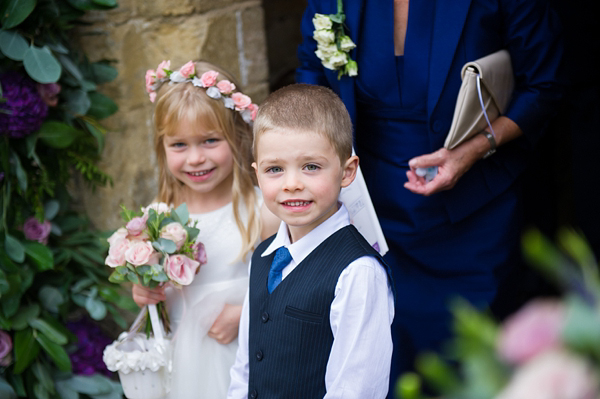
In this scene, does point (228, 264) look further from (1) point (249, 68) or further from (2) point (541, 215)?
(2) point (541, 215)

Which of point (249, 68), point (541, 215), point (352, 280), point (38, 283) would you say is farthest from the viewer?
point (541, 215)

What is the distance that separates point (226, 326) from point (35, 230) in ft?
3.18

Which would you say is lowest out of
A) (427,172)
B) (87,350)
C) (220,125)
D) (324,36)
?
(87,350)

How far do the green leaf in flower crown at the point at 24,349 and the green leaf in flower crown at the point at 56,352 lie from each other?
3cm

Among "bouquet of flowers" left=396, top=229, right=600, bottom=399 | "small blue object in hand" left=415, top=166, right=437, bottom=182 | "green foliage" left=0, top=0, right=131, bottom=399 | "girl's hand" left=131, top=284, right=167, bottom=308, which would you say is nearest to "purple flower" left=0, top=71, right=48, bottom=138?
"green foliage" left=0, top=0, right=131, bottom=399

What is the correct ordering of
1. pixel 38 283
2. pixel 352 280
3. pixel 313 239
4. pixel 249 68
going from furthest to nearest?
1. pixel 249 68
2. pixel 38 283
3. pixel 313 239
4. pixel 352 280

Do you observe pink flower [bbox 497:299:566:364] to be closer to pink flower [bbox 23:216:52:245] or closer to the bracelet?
the bracelet

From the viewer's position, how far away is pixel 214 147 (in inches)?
86.3

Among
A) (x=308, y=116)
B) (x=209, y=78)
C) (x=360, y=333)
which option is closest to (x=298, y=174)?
(x=308, y=116)

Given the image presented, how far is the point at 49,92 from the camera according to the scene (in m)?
2.53

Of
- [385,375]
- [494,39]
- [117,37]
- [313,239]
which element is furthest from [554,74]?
[117,37]

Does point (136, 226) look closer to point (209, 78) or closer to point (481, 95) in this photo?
point (209, 78)

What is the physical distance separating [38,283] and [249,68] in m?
1.30

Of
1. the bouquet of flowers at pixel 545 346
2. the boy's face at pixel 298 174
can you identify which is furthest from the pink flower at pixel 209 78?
the bouquet of flowers at pixel 545 346
